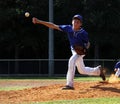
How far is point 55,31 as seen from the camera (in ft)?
123

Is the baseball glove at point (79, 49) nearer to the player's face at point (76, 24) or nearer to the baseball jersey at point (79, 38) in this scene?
the baseball jersey at point (79, 38)

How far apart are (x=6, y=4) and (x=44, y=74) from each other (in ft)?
27.7

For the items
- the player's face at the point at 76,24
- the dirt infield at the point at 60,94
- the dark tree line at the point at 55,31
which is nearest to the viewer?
the dirt infield at the point at 60,94

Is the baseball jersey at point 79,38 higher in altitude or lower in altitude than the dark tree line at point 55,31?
lower

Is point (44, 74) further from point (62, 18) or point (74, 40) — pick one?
point (74, 40)

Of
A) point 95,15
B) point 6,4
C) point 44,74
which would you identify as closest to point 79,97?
point 44,74

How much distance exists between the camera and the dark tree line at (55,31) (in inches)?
1438

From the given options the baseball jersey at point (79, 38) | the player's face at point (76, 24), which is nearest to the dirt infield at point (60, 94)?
the baseball jersey at point (79, 38)

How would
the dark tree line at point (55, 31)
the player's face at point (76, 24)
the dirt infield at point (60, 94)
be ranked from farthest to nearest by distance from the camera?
the dark tree line at point (55, 31)
the player's face at point (76, 24)
the dirt infield at point (60, 94)

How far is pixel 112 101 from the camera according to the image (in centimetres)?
1055

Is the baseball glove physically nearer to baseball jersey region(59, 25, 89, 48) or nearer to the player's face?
baseball jersey region(59, 25, 89, 48)

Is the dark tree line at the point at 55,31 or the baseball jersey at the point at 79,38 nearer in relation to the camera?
the baseball jersey at the point at 79,38

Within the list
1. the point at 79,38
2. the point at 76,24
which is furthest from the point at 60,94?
the point at 76,24

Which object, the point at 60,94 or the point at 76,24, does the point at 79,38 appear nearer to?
the point at 76,24
